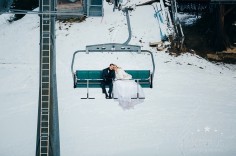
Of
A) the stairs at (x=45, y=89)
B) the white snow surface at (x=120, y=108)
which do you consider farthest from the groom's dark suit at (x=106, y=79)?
the white snow surface at (x=120, y=108)

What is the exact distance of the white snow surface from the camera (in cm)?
935

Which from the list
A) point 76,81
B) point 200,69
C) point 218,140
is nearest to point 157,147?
point 218,140

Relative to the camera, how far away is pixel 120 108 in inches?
444

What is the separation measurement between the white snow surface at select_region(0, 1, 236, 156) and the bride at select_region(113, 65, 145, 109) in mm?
1827

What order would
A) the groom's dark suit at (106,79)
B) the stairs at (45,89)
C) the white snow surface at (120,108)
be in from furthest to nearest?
the white snow surface at (120,108) < the groom's dark suit at (106,79) < the stairs at (45,89)

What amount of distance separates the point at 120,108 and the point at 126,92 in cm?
374

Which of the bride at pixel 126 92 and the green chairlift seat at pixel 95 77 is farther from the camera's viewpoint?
the green chairlift seat at pixel 95 77

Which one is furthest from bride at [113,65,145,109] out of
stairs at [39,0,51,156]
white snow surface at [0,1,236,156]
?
white snow surface at [0,1,236,156]

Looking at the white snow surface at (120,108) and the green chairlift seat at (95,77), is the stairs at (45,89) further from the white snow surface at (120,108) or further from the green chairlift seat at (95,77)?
the white snow surface at (120,108)

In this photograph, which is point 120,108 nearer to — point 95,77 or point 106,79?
point 95,77

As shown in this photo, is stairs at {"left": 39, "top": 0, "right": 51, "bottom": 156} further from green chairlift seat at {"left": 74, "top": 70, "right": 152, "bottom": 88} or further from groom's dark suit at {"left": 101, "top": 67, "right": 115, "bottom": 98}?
groom's dark suit at {"left": 101, "top": 67, "right": 115, "bottom": 98}

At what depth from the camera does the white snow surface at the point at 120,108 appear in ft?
30.7

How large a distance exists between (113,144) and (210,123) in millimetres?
3364

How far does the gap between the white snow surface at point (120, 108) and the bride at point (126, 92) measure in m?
1.83
